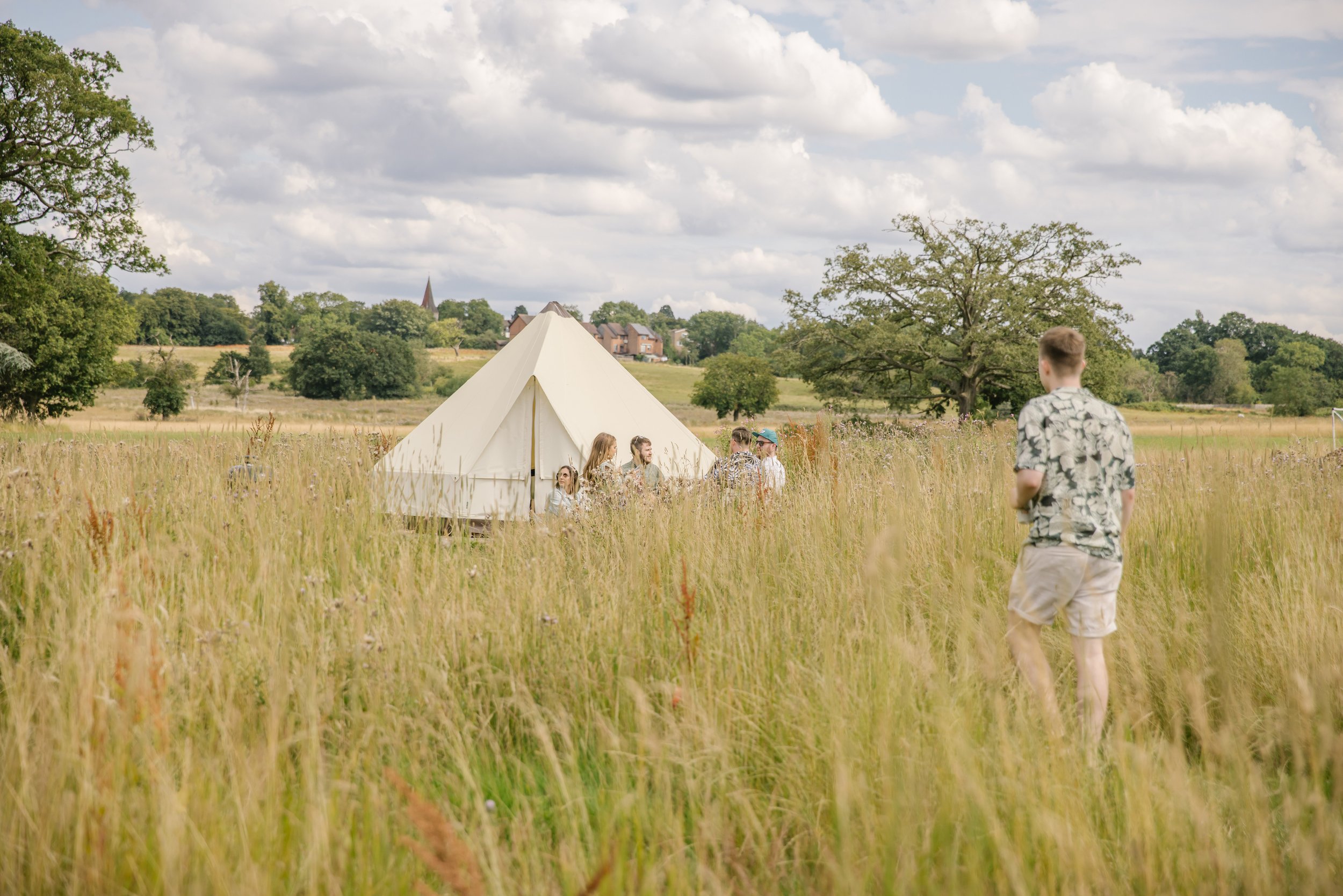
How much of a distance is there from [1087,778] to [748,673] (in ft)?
3.24

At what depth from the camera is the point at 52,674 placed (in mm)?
2201

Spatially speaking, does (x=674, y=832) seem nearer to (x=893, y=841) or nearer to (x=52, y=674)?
(x=893, y=841)

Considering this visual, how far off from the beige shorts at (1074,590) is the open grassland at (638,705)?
0.15 metres

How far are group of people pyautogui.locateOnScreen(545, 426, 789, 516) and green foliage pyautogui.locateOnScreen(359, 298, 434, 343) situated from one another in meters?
102

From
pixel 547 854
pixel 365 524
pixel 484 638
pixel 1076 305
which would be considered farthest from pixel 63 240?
pixel 1076 305

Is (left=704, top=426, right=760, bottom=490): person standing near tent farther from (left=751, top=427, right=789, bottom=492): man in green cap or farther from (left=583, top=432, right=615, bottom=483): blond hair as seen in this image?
(left=583, top=432, right=615, bottom=483): blond hair

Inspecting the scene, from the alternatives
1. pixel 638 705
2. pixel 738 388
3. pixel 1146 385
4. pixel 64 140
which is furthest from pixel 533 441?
pixel 1146 385

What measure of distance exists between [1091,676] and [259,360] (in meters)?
78.6

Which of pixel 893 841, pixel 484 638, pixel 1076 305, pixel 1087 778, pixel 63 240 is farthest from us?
pixel 1076 305

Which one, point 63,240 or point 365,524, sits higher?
point 63,240

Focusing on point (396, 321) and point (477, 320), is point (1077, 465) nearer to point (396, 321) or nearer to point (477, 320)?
point (396, 321)

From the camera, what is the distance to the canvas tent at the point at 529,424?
27.8 feet

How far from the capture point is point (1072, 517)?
10.4 feet

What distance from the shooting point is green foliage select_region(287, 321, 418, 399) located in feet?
231
